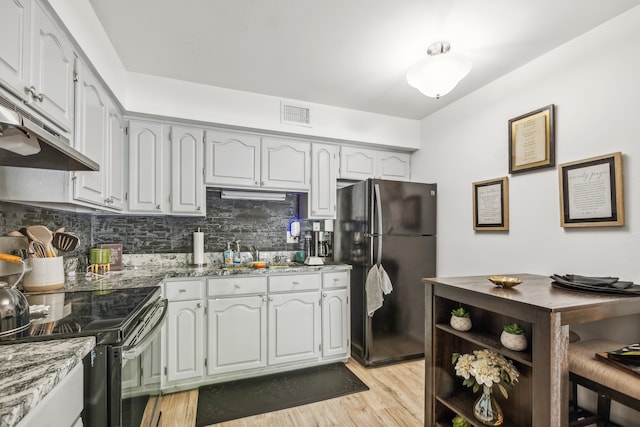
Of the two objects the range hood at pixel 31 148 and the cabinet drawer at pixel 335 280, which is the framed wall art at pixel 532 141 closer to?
the cabinet drawer at pixel 335 280

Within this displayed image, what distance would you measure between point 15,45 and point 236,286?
1.86 m

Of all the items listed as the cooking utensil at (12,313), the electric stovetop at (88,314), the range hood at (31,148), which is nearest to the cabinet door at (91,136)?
the range hood at (31,148)

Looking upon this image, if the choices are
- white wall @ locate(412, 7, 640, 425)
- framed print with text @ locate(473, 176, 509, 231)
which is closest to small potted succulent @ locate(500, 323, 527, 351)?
white wall @ locate(412, 7, 640, 425)

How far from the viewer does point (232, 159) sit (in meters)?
2.68

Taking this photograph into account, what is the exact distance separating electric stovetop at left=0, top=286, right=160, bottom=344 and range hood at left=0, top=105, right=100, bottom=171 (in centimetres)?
64

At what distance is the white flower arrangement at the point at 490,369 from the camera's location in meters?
1.44

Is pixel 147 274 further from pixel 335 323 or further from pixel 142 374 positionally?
pixel 335 323

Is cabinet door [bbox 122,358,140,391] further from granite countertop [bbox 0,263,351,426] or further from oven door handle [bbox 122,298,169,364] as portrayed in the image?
granite countertop [bbox 0,263,351,426]

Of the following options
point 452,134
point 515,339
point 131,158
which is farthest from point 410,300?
point 131,158

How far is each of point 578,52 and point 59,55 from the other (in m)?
2.92

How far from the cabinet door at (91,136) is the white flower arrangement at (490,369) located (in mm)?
2244

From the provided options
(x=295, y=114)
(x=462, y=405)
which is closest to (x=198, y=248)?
(x=295, y=114)

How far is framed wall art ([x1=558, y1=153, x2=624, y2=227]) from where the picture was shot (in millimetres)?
1671

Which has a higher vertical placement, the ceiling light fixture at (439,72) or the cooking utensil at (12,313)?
the ceiling light fixture at (439,72)
